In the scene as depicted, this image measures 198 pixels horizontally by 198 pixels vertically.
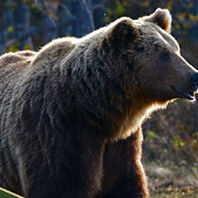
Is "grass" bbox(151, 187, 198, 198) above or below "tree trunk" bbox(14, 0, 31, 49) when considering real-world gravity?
below

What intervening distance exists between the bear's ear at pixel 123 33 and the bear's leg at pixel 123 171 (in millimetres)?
932

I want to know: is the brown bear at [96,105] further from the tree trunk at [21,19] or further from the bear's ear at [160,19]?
the tree trunk at [21,19]

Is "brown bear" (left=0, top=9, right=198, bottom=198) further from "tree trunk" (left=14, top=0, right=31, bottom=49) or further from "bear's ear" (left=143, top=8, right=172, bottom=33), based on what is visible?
"tree trunk" (left=14, top=0, right=31, bottom=49)

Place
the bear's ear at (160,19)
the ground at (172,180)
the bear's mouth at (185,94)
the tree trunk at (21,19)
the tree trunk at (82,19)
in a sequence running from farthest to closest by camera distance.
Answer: the tree trunk at (21,19), the tree trunk at (82,19), the ground at (172,180), the bear's ear at (160,19), the bear's mouth at (185,94)

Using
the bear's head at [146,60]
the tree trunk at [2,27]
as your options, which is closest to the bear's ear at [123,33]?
the bear's head at [146,60]

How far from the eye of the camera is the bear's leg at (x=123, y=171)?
5777 millimetres

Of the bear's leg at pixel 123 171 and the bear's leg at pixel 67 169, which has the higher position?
the bear's leg at pixel 67 169

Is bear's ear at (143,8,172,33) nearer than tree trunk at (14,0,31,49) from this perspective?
Yes

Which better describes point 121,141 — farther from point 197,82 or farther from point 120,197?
point 197,82

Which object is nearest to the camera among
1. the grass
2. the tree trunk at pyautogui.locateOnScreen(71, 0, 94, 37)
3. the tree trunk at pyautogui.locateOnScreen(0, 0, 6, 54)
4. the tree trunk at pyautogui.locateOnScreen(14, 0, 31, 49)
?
the grass

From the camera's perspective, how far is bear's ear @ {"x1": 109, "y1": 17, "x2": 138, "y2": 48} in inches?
213

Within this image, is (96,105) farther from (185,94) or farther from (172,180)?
(172,180)

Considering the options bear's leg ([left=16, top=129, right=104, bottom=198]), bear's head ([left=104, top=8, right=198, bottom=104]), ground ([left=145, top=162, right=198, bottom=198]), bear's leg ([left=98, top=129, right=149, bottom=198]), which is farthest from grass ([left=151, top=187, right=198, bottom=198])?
bear's head ([left=104, top=8, right=198, bottom=104])

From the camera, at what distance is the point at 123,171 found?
582 cm
